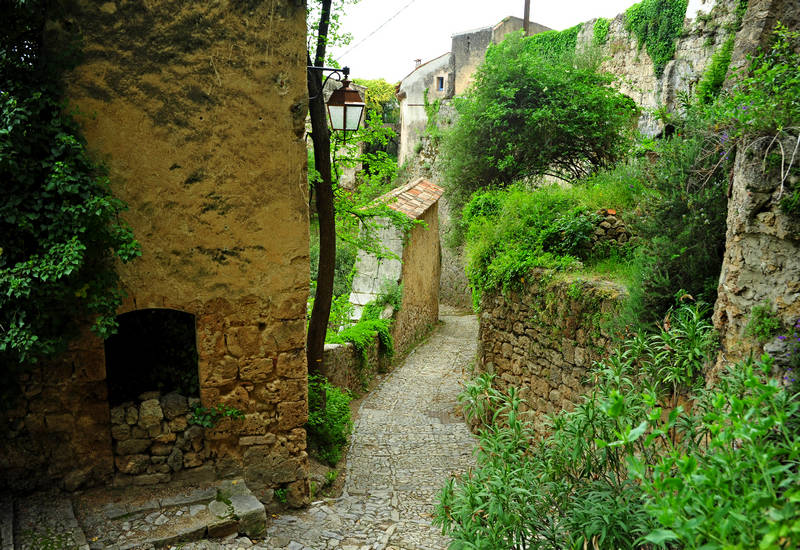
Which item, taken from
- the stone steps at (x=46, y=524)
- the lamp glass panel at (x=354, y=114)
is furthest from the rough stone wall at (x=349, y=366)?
the stone steps at (x=46, y=524)

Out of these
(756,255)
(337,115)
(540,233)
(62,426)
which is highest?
(337,115)

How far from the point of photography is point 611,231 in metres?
6.86

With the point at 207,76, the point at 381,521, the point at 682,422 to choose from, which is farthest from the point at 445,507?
the point at 207,76

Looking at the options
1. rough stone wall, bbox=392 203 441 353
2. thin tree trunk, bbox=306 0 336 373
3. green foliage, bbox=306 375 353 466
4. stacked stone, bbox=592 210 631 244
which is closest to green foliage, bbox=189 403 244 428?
green foliage, bbox=306 375 353 466

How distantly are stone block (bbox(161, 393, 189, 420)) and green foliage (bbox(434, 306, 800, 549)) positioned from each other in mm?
2756

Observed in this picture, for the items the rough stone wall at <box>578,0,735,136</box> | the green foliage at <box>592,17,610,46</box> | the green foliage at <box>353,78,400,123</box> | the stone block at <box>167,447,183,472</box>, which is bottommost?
the stone block at <box>167,447,183,472</box>

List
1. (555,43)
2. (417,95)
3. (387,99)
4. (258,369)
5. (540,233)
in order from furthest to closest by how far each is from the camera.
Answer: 1. (387,99)
2. (417,95)
3. (555,43)
4. (540,233)
5. (258,369)

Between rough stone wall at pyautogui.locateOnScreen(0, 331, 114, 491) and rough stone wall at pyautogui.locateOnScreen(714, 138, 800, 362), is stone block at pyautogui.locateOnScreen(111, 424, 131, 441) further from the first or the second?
rough stone wall at pyautogui.locateOnScreen(714, 138, 800, 362)

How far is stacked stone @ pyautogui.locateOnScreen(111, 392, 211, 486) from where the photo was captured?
15.1ft

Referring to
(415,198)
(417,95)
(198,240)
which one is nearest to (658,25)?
(415,198)

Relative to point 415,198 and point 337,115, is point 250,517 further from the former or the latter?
point 415,198

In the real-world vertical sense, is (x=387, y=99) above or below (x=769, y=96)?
above

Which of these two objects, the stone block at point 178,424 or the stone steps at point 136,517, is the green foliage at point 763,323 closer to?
the stone steps at point 136,517

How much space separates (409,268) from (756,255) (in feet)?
32.6
